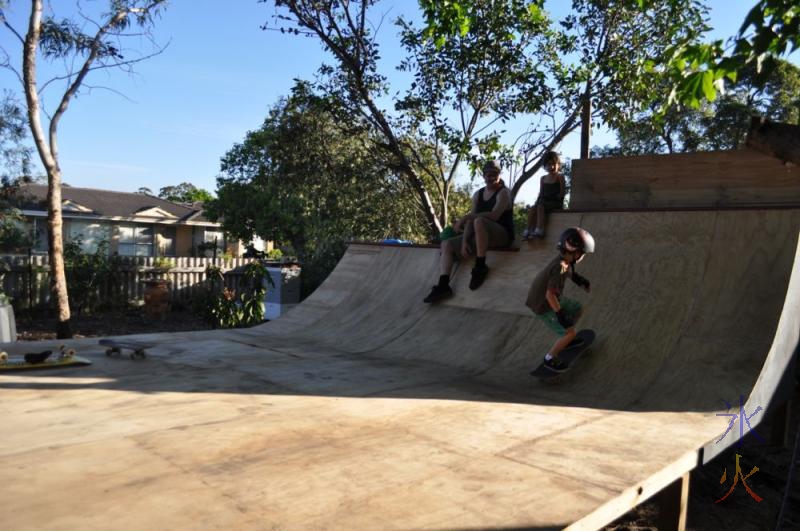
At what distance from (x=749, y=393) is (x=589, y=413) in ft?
2.90

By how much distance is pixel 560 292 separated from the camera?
3998mm

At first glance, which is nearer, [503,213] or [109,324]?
[503,213]

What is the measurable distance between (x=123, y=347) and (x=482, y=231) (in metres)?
3.48

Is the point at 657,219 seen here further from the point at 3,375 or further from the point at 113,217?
the point at 113,217

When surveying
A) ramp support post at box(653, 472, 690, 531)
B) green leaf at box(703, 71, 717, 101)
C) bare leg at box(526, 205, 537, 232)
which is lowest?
ramp support post at box(653, 472, 690, 531)

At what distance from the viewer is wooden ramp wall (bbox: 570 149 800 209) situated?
5238 mm

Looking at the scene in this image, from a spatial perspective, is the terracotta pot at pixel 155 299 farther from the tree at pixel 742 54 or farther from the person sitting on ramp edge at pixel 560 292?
the tree at pixel 742 54

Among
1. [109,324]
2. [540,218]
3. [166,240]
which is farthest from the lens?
[166,240]

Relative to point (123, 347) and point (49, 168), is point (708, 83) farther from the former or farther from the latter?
point (49, 168)

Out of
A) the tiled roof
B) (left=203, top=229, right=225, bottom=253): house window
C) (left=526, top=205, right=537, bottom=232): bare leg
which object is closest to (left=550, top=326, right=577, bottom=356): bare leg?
(left=526, top=205, right=537, bottom=232): bare leg

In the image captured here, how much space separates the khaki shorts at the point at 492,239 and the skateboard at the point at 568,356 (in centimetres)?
203

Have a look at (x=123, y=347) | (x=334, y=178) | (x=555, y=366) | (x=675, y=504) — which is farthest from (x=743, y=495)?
(x=334, y=178)

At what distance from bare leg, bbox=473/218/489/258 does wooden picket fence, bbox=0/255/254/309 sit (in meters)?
10.8

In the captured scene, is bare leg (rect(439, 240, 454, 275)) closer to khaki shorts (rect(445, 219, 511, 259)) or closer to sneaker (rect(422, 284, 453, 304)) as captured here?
khaki shorts (rect(445, 219, 511, 259))
